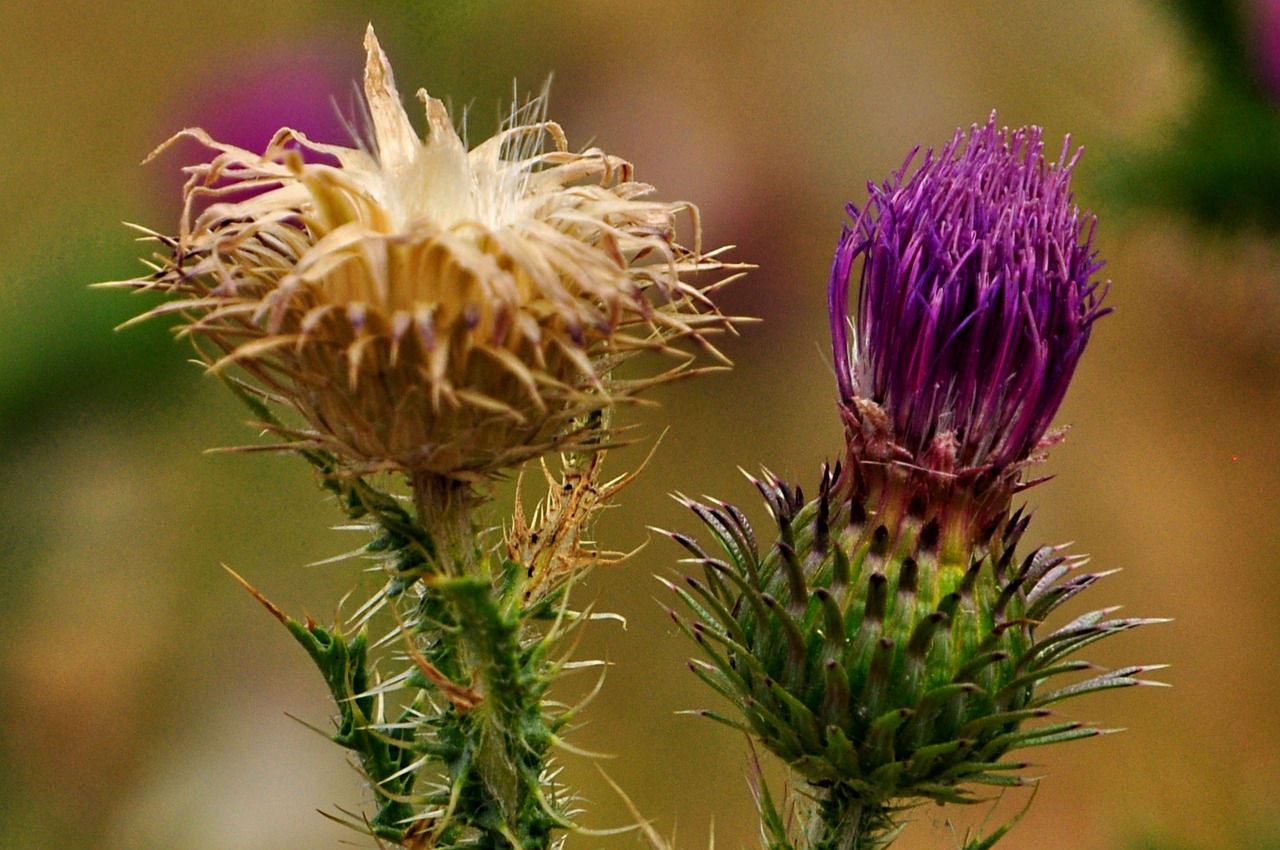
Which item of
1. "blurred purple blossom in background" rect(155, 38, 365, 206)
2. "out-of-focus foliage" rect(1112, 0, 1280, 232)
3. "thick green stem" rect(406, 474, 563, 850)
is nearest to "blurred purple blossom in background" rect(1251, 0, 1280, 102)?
"out-of-focus foliage" rect(1112, 0, 1280, 232)

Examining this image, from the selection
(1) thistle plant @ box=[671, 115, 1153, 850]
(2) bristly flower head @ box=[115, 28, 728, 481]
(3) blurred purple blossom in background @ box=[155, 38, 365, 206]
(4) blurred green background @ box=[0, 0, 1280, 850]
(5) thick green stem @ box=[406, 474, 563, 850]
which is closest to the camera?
(2) bristly flower head @ box=[115, 28, 728, 481]

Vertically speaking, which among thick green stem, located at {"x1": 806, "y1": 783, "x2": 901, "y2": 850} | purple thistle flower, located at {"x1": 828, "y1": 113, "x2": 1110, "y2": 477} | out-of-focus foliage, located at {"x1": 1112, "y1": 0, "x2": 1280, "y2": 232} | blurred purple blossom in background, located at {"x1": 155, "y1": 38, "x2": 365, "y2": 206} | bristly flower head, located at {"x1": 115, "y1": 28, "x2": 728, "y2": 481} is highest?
out-of-focus foliage, located at {"x1": 1112, "y1": 0, "x2": 1280, "y2": 232}

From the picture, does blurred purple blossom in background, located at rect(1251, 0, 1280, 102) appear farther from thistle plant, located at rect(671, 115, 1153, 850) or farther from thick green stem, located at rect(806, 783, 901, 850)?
thick green stem, located at rect(806, 783, 901, 850)

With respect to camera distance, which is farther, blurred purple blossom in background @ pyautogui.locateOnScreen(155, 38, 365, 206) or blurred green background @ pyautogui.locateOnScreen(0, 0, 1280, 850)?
blurred green background @ pyautogui.locateOnScreen(0, 0, 1280, 850)

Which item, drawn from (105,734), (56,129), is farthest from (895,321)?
(56,129)

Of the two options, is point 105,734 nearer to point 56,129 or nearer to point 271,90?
point 271,90

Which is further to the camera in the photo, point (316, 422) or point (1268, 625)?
point (1268, 625)

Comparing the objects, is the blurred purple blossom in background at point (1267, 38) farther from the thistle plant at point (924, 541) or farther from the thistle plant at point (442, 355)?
the thistle plant at point (442, 355)
